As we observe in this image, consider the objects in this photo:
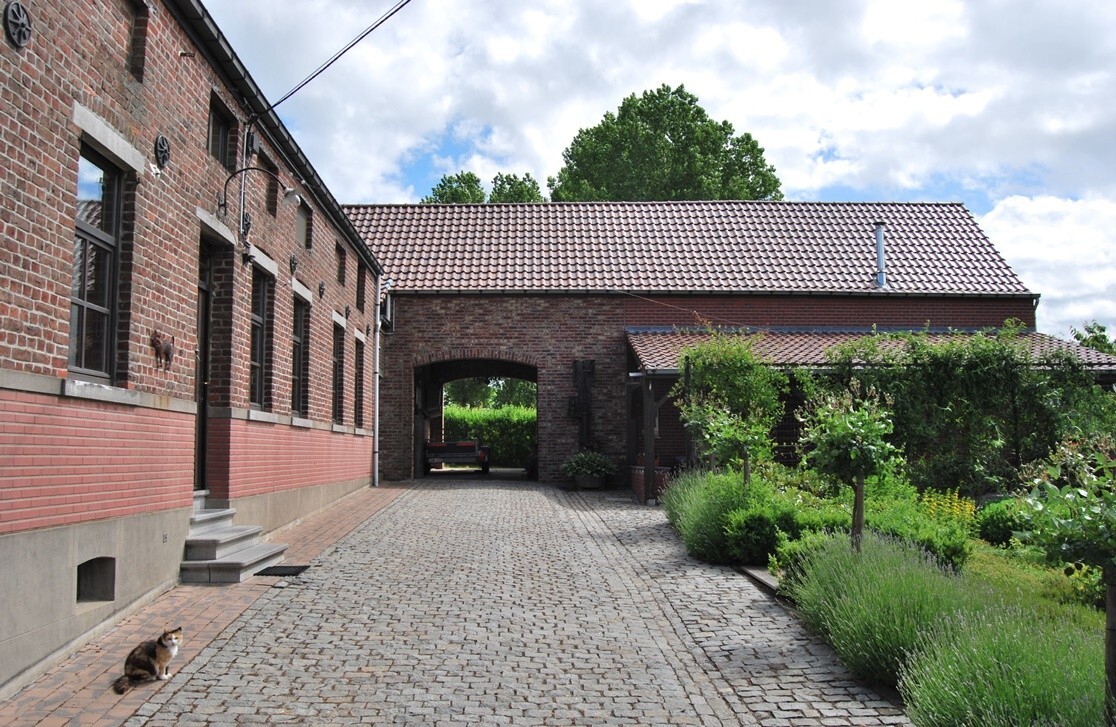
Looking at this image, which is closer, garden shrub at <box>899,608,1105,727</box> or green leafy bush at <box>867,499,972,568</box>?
garden shrub at <box>899,608,1105,727</box>

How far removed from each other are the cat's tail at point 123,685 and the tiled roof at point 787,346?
13.1 metres

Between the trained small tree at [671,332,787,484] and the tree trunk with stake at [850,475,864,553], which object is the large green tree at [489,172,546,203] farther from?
the tree trunk with stake at [850,475,864,553]

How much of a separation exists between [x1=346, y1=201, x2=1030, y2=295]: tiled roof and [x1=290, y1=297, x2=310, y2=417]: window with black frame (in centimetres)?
829

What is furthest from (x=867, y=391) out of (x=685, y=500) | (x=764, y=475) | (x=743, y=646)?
(x=743, y=646)

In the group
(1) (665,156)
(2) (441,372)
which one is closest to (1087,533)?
(2) (441,372)

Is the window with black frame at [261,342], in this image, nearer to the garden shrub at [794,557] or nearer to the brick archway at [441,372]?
the garden shrub at [794,557]

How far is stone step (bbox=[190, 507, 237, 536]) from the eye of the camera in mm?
9109

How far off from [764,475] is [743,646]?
7914 millimetres

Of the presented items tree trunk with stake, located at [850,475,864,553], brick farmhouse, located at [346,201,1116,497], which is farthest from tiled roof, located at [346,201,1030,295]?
tree trunk with stake, located at [850,475,864,553]

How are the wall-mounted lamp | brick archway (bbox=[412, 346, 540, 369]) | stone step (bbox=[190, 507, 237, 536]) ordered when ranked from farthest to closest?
1. brick archway (bbox=[412, 346, 540, 369])
2. the wall-mounted lamp
3. stone step (bbox=[190, 507, 237, 536])

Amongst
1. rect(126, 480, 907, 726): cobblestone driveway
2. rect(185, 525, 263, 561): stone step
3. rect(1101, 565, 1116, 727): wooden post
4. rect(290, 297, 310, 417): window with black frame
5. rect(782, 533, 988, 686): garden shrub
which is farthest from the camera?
rect(290, 297, 310, 417): window with black frame

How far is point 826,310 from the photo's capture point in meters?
22.7

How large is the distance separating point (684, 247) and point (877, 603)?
18771 millimetres

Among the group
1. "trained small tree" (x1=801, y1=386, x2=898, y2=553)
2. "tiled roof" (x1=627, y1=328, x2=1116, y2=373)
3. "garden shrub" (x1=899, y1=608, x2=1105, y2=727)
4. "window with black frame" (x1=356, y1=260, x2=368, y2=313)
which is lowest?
"garden shrub" (x1=899, y1=608, x2=1105, y2=727)
